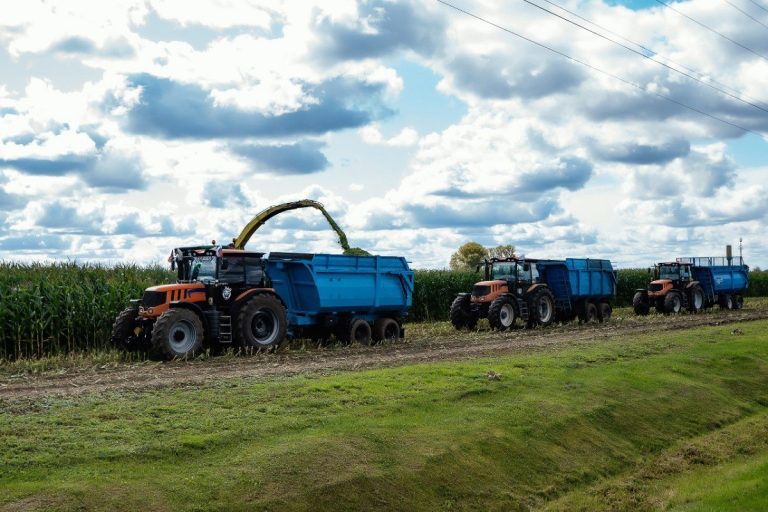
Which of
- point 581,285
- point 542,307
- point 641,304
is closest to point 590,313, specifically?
point 581,285

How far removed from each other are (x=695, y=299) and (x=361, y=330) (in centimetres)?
2406

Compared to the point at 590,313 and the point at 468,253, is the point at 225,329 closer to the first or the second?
the point at 590,313

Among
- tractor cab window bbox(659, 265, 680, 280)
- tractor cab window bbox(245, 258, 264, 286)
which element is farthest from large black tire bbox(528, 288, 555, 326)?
tractor cab window bbox(659, 265, 680, 280)

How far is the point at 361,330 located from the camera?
86.2ft

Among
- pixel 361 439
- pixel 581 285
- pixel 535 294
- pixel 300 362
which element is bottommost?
pixel 361 439

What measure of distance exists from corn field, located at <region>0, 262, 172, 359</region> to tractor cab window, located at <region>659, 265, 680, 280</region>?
28.0m

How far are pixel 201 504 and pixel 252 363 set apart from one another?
1097 cm

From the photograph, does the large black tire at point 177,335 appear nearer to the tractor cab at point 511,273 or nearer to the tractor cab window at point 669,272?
the tractor cab at point 511,273

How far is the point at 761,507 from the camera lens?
10.5 m

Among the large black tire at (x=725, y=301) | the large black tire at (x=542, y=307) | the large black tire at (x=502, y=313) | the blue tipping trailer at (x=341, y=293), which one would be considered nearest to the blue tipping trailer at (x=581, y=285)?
the large black tire at (x=542, y=307)

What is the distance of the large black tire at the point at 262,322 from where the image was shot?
22.2 metres

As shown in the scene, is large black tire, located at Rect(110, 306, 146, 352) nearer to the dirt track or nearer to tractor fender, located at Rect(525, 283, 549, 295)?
the dirt track

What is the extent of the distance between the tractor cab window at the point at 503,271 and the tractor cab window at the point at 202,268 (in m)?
13.5

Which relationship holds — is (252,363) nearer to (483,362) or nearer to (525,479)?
(483,362)
